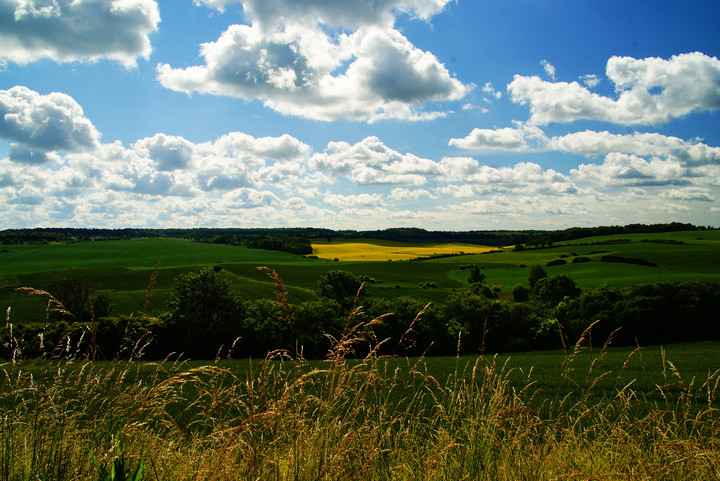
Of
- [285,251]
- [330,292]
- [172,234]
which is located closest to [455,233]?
[285,251]

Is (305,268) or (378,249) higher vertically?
(378,249)

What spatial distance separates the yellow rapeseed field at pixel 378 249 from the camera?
113 meters

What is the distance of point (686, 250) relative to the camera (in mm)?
84812

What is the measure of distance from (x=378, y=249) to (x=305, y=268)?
5033 cm

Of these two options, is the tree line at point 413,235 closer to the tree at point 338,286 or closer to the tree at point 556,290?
the tree at point 556,290

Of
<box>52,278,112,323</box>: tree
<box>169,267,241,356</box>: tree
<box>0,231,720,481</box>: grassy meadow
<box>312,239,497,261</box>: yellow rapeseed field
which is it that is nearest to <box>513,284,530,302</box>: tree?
<box>0,231,720,481</box>: grassy meadow

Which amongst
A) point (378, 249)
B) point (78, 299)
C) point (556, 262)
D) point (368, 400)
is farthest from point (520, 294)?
point (378, 249)

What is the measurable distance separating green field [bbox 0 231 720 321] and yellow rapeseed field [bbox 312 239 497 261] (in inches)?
542

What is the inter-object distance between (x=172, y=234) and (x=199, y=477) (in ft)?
655

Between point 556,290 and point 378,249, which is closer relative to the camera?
point 556,290

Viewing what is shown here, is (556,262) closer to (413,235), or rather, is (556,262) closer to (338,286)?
(338,286)

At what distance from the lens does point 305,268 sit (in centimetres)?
8100

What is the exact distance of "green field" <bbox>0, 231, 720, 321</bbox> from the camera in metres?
60.1

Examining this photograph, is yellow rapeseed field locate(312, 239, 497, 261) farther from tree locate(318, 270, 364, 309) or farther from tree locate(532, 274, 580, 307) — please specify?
tree locate(318, 270, 364, 309)
